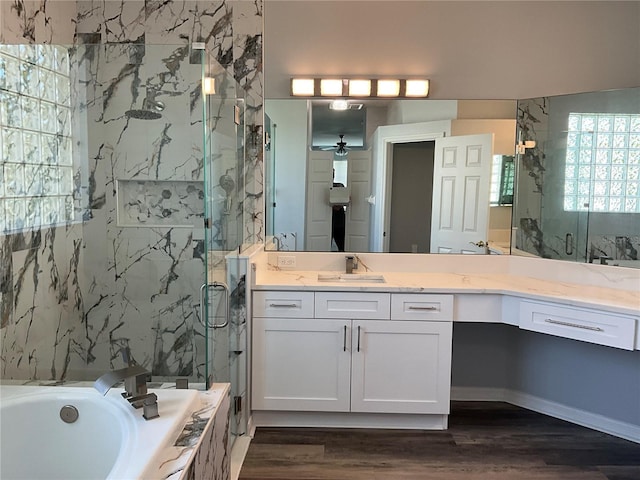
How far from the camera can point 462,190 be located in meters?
3.17

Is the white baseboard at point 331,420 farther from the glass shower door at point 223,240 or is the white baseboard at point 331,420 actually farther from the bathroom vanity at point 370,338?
the glass shower door at point 223,240

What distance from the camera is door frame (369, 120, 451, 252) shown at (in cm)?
317

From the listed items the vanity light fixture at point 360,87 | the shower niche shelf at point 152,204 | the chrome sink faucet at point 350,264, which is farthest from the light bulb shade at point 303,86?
the chrome sink faucet at point 350,264

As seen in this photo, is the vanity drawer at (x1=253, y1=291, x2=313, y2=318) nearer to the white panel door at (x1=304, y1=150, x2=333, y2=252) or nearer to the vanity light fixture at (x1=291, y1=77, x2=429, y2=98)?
the white panel door at (x1=304, y1=150, x2=333, y2=252)

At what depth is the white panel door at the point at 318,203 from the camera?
10.6ft

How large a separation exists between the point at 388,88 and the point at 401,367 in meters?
1.75

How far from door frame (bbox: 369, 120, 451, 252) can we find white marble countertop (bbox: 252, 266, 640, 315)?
1.20 ft

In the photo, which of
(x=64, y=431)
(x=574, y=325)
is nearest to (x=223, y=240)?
(x=64, y=431)

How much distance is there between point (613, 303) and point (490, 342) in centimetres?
95

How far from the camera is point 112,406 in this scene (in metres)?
1.81

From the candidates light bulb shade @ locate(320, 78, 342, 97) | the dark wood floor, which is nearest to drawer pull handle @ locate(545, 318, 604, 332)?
the dark wood floor

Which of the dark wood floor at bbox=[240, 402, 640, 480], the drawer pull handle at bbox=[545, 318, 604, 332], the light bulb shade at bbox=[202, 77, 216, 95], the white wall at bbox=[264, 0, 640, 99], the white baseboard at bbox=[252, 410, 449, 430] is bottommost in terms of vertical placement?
the dark wood floor at bbox=[240, 402, 640, 480]

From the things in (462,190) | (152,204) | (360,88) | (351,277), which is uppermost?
(360,88)

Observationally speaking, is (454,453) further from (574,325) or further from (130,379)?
(130,379)
